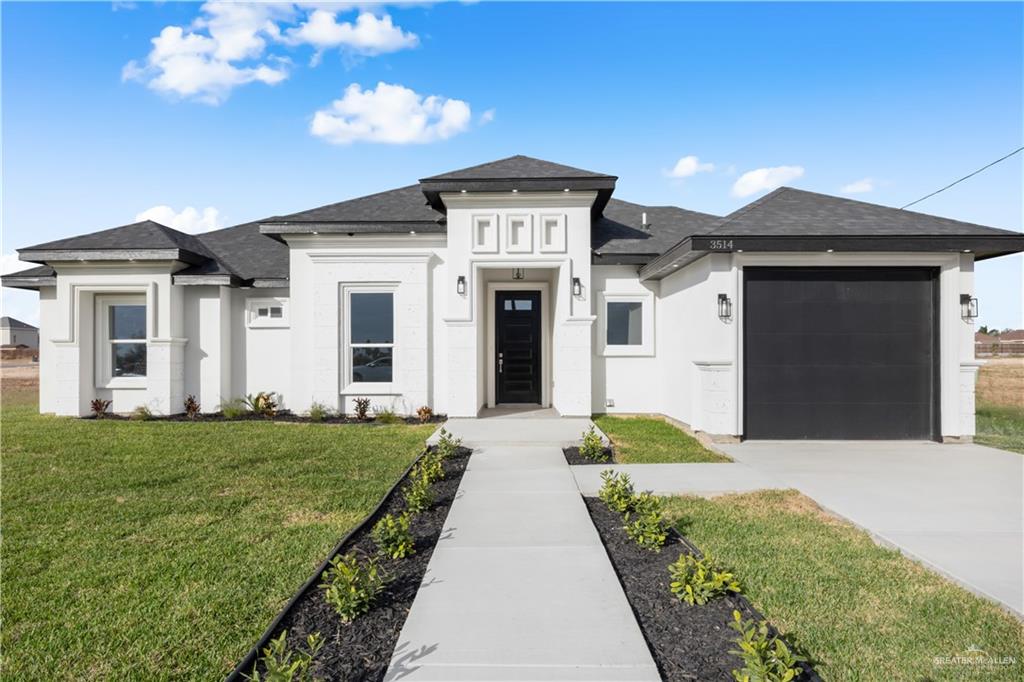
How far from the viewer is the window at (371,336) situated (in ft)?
33.7

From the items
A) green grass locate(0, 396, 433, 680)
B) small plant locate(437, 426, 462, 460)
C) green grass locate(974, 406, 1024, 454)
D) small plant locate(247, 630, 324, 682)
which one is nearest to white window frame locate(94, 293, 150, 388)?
green grass locate(0, 396, 433, 680)

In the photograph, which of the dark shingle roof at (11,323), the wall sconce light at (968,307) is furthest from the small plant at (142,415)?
the dark shingle roof at (11,323)

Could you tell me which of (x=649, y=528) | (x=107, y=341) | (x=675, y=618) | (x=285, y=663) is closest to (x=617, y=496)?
(x=649, y=528)

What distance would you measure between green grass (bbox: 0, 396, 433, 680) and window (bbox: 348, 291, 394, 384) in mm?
2213

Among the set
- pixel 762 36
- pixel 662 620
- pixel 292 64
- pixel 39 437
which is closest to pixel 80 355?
pixel 39 437

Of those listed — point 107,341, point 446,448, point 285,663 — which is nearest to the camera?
point 285,663

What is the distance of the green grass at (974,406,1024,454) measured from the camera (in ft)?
26.0

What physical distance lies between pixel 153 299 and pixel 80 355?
2.03 m

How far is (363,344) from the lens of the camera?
10305 mm

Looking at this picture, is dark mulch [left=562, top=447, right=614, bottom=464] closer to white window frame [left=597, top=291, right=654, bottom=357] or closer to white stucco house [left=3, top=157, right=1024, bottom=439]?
white stucco house [left=3, top=157, right=1024, bottom=439]

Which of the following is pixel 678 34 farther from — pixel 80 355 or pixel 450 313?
pixel 80 355

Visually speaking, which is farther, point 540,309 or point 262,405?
point 540,309

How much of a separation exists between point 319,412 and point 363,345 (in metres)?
1.61

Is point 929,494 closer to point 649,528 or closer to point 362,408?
point 649,528
